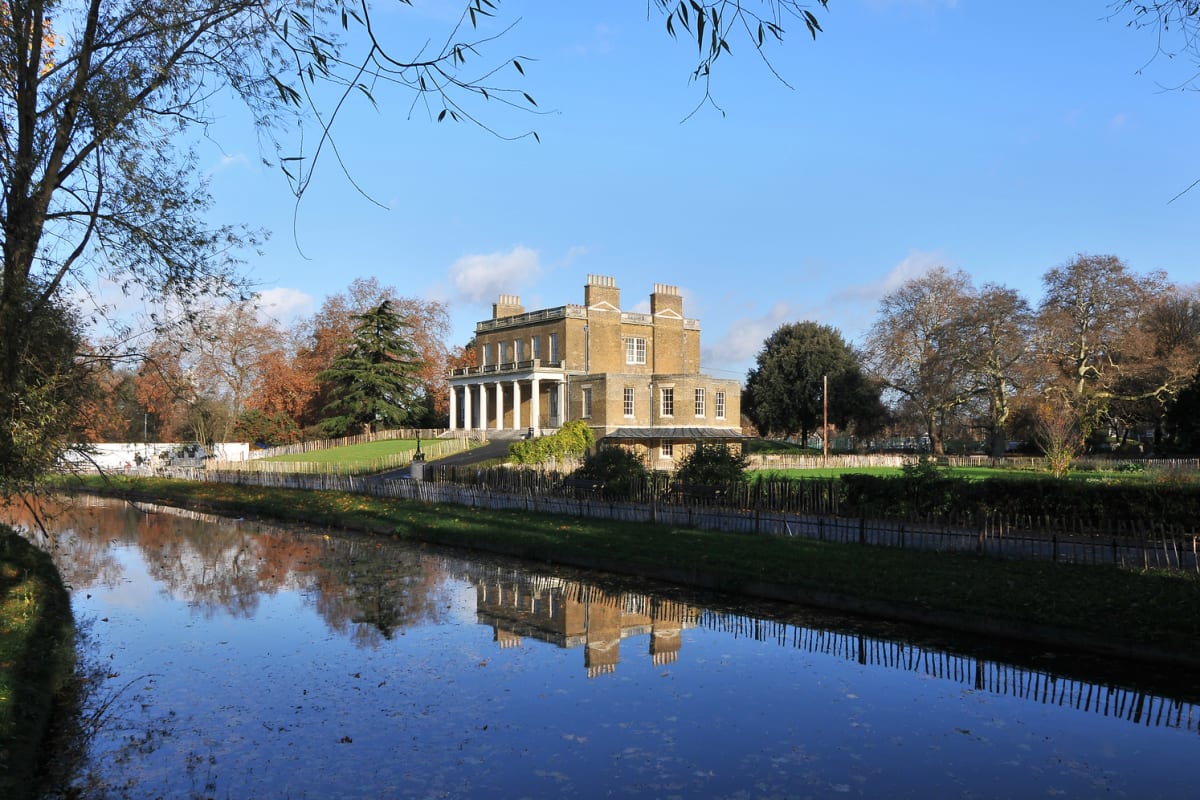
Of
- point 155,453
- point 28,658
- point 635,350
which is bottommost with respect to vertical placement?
point 28,658

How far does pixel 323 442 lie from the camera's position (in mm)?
62531

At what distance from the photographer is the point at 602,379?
5506cm

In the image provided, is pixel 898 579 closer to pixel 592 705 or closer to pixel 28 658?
pixel 592 705

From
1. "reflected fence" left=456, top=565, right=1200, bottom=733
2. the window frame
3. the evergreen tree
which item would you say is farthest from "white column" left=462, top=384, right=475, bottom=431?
"reflected fence" left=456, top=565, right=1200, bottom=733

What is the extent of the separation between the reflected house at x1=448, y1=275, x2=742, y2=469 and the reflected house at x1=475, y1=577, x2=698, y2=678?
117 feet

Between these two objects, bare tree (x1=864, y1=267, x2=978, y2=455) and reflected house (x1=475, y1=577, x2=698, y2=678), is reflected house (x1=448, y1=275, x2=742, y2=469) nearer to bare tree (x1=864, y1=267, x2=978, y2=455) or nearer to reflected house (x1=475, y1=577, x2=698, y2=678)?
bare tree (x1=864, y1=267, x2=978, y2=455)

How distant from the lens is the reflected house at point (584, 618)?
1140 centimetres

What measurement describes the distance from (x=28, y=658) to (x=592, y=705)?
20.6ft

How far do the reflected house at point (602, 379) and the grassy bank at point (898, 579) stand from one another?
30.3 m

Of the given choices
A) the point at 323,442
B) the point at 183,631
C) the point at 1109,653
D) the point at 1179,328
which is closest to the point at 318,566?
the point at 183,631

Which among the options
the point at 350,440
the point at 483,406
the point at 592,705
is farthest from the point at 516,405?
the point at 592,705

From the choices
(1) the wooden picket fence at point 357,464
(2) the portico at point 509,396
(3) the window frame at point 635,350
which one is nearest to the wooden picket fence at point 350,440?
(2) the portico at point 509,396

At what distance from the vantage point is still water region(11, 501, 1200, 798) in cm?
696

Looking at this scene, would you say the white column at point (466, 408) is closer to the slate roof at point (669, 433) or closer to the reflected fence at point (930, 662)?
the slate roof at point (669, 433)
